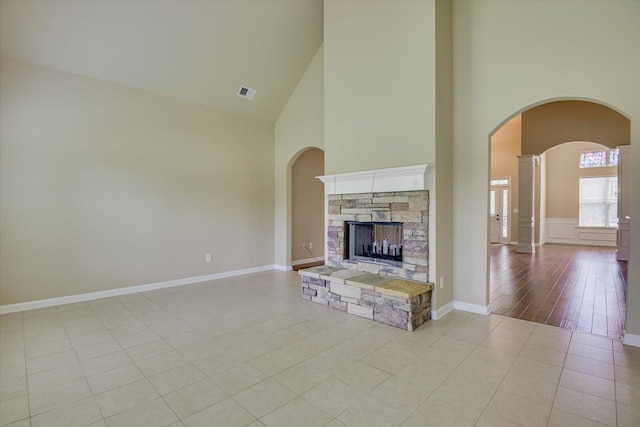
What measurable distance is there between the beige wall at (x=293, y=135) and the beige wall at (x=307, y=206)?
342mm

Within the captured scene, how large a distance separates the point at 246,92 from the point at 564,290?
5971 mm

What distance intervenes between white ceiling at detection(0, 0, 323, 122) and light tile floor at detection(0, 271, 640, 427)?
326 cm

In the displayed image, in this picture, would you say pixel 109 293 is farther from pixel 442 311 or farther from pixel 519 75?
pixel 519 75

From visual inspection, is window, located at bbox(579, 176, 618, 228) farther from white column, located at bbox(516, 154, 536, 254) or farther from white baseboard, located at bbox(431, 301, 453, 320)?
white baseboard, located at bbox(431, 301, 453, 320)

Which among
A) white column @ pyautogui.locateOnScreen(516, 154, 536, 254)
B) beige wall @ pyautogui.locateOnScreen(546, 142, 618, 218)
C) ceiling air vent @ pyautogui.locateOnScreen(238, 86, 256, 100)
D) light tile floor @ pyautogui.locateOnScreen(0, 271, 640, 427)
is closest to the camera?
light tile floor @ pyautogui.locateOnScreen(0, 271, 640, 427)

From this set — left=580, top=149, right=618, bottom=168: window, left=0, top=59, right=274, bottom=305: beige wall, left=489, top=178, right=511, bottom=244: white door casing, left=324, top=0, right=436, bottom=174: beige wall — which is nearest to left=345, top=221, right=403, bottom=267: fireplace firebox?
left=324, top=0, right=436, bottom=174: beige wall

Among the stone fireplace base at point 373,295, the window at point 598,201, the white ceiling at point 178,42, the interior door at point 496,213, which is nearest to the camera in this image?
the stone fireplace base at point 373,295

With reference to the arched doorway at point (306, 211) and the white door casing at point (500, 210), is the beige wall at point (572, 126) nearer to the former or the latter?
the white door casing at point (500, 210)

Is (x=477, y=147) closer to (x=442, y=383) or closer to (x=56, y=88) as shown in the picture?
(x=442, y=383)

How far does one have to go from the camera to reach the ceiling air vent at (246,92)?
5.39 m

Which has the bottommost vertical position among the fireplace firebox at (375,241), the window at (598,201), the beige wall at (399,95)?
the fireplace firebox at (375,241)

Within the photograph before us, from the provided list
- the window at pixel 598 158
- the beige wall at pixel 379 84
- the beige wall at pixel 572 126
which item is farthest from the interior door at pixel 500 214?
the beige wall at pixel 379 84

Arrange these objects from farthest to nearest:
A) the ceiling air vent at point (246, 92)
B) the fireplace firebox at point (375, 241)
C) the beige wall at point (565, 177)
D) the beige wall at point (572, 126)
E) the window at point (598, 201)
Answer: the beige wall at point (565, 177), the window at point (598, 201), the beige wall at point (572, 126), the ceiling air vent at point (246, 92), the fireplace firebox at point (375, 241)

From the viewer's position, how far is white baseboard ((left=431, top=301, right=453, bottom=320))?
3.48 meters
